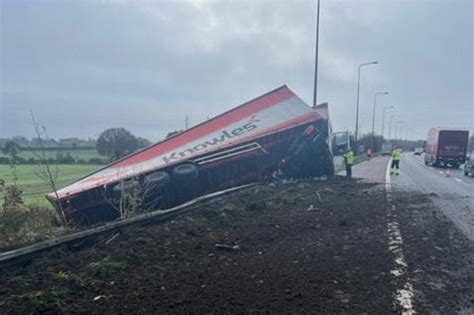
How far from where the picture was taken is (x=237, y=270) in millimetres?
4996

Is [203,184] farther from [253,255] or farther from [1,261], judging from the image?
[1,261]

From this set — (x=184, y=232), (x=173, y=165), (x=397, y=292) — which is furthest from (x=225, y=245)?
(x=173, y=165)

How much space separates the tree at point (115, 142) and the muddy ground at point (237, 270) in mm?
15848

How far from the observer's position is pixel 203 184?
12180 mm

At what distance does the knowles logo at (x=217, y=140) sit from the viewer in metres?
11.9

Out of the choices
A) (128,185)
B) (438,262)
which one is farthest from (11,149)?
(438,262)

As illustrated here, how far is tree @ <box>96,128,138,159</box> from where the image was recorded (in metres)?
23.0

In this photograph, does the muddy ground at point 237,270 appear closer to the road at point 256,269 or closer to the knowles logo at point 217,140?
the road at point 256,269

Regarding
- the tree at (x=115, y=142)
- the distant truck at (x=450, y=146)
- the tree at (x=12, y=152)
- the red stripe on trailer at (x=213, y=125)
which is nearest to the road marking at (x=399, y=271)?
the red stripe on trailer at (x=213, y=125)

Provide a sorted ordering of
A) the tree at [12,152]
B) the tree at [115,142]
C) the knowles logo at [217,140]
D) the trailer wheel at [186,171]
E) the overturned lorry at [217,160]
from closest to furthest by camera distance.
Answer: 1. the tree at [12,152]
2. the overturned lorry at [217,160]
3. the trailer wheel at [186,171]
4. the knowles logo at [217,140]
5. the tree at [115,142]

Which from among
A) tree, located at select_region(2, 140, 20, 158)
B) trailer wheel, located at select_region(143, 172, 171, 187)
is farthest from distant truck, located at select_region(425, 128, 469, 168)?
tree, located at select_region(2, 140, 20, 158)

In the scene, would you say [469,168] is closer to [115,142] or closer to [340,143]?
[340,143]

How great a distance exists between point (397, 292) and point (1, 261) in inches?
169

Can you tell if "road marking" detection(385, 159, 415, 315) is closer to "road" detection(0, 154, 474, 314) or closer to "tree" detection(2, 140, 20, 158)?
"road" detection(0, 154, 474, 314)
